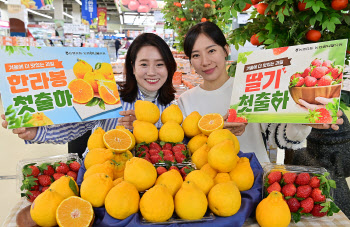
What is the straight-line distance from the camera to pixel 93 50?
1434 mm

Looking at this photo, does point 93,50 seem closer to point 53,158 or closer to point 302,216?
point 53,158

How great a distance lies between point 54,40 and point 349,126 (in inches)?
507

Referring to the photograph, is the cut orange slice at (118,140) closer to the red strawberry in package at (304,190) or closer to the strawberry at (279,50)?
the red strawberry in package at (304,190)

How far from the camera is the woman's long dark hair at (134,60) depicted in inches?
75.3

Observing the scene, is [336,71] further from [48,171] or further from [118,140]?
[48,171]

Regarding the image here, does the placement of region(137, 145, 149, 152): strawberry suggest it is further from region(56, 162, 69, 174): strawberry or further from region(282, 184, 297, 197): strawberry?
region(282, 184, 297, 197): strawberry

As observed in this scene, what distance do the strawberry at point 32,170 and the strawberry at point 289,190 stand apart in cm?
100

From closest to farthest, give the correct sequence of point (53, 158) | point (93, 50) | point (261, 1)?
point (53, 158), point (93, 50), point (261, 1)

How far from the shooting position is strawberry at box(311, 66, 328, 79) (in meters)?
1.17

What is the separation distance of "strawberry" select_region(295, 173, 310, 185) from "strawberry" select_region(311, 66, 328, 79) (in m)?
0.44

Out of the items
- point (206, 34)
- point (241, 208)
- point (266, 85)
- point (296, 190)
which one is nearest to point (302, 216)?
point (296, 190)

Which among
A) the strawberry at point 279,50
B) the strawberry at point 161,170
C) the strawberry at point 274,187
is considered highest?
the strawberry at point 279,50

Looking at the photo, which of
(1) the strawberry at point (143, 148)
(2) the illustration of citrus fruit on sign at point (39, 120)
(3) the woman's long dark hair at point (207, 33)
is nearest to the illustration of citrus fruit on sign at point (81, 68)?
(2) the illustration of citrus fruit on sign at point (39, 120)

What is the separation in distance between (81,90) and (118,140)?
36 cm
